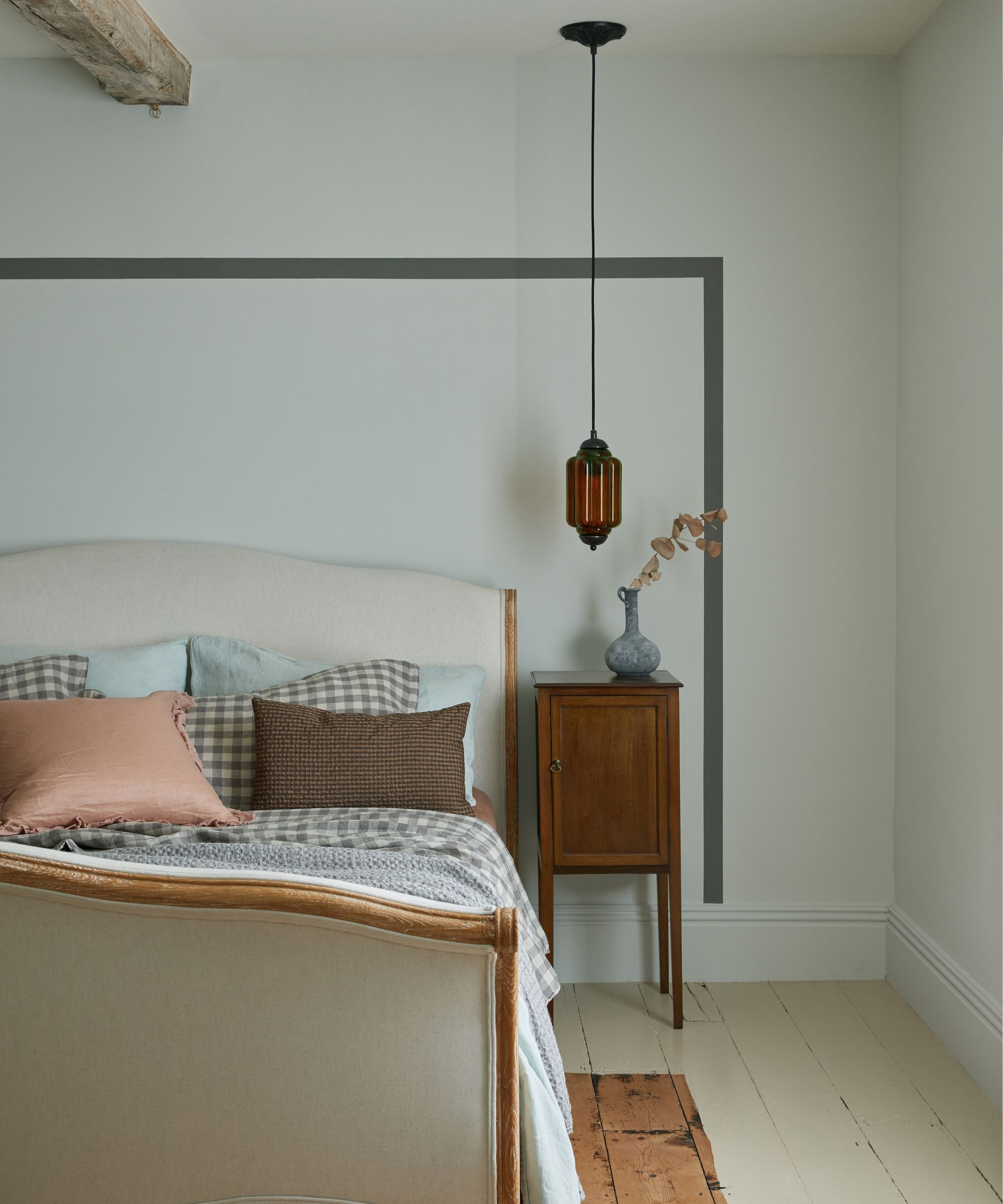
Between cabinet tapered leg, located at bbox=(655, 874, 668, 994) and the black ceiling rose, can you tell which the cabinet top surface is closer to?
cabinet tapered leg, located at bbox=(655, 874, 668, 994)

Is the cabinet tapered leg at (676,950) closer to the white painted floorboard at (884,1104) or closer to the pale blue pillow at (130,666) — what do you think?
the white painted floorboard at (884,1104)

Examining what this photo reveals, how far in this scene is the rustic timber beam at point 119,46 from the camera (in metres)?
2.51

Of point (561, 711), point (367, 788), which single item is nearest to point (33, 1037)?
point (367, 788)

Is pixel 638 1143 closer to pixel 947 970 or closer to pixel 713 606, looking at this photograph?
pixel 947 970

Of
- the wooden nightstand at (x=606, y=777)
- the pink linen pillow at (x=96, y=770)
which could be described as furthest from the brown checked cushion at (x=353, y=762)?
the wooden nightstand at (x=606, y=777)

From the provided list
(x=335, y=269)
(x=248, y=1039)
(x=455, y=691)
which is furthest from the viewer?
(x=335, y=269)

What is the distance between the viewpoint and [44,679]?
275cm

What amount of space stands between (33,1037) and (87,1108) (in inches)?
4.8

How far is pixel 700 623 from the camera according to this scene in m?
3.23

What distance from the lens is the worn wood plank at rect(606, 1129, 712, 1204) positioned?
6.75ft

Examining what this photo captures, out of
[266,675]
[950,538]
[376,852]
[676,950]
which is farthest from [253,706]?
[950,538]

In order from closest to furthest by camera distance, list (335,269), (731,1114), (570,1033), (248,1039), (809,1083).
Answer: (248,1039) → (731,1114) → (809,1083) → (570,1033) → (335,269)

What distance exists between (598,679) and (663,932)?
0.80 metres

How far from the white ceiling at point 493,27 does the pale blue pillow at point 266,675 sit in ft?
5.69
